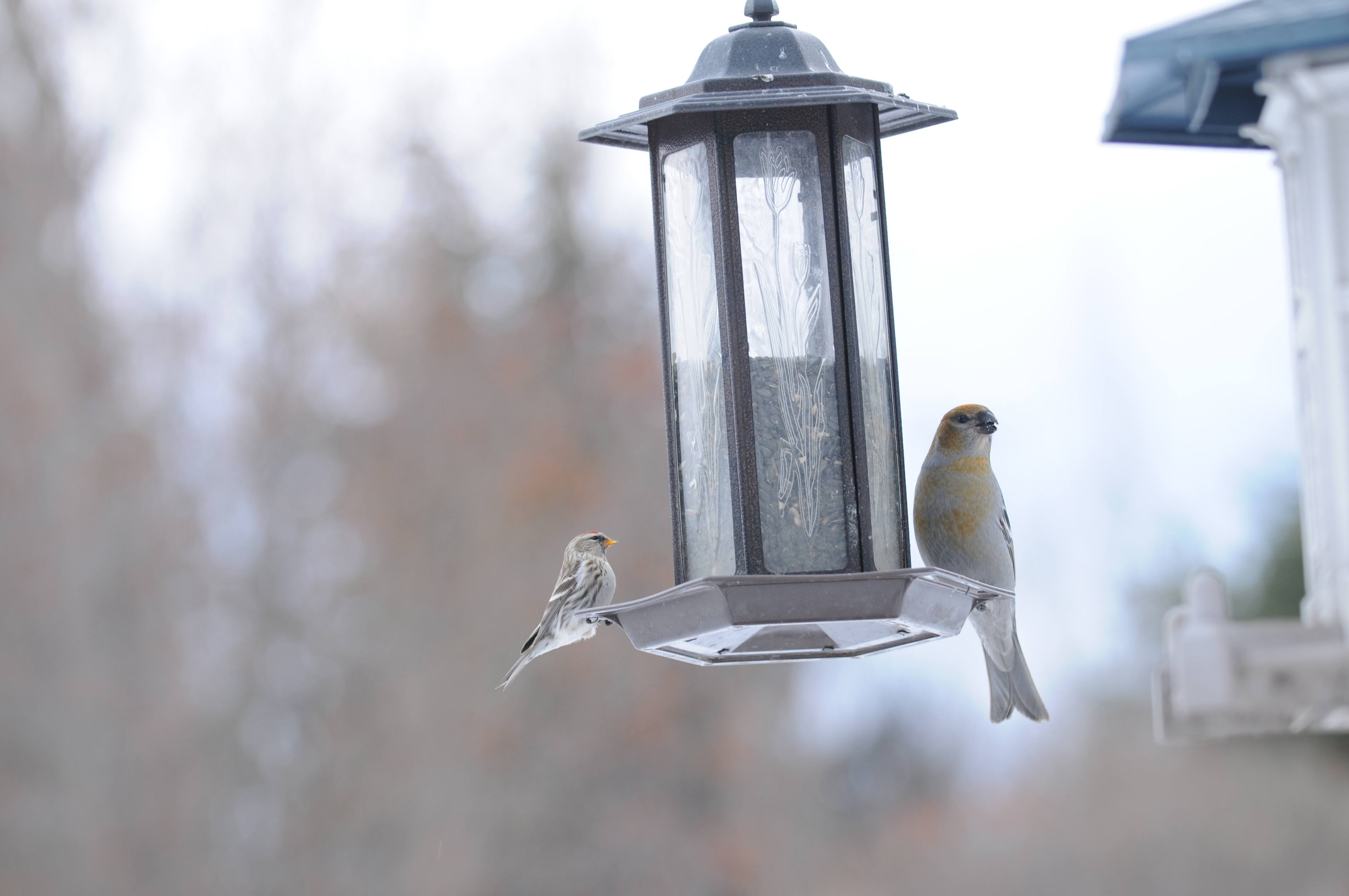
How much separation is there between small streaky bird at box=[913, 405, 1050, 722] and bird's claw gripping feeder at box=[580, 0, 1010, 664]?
1.32 feet

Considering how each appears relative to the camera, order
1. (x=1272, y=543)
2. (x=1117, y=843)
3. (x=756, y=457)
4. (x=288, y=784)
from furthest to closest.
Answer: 1. (x=288, y=784)
2. (x=1117, y=843)
3. (x=1272, y=543)
4. (x=756, y=457)

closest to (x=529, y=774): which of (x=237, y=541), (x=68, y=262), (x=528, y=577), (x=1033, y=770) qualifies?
(x=528, y=577)

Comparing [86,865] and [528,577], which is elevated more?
[528,577]

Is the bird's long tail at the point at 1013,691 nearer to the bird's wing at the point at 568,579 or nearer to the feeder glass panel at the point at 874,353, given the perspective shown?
the feeder glass panel at the point at 874,353

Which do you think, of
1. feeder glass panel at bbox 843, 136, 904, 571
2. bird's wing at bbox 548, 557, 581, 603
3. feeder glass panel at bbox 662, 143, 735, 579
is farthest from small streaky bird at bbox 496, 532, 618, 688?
feeder glass panel at bbox 843, 136, 904, 571

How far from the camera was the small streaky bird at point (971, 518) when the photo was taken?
4309 mm

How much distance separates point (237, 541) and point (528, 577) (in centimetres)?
291

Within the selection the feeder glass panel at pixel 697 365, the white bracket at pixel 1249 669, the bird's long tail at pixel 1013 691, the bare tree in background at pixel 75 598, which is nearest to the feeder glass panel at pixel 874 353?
the feeder glass panel at pixel 697 365

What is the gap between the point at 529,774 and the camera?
52.1 ft

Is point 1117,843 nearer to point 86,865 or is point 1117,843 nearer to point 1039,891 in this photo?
point 1039,891

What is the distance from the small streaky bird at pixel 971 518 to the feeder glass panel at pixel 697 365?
75 cm

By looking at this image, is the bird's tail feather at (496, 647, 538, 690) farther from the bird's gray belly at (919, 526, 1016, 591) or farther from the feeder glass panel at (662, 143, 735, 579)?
the bird's gray belly at (919, 526, 1016, 591)

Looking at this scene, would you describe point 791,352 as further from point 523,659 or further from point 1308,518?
point 1308,518

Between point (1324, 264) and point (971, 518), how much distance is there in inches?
44.9
